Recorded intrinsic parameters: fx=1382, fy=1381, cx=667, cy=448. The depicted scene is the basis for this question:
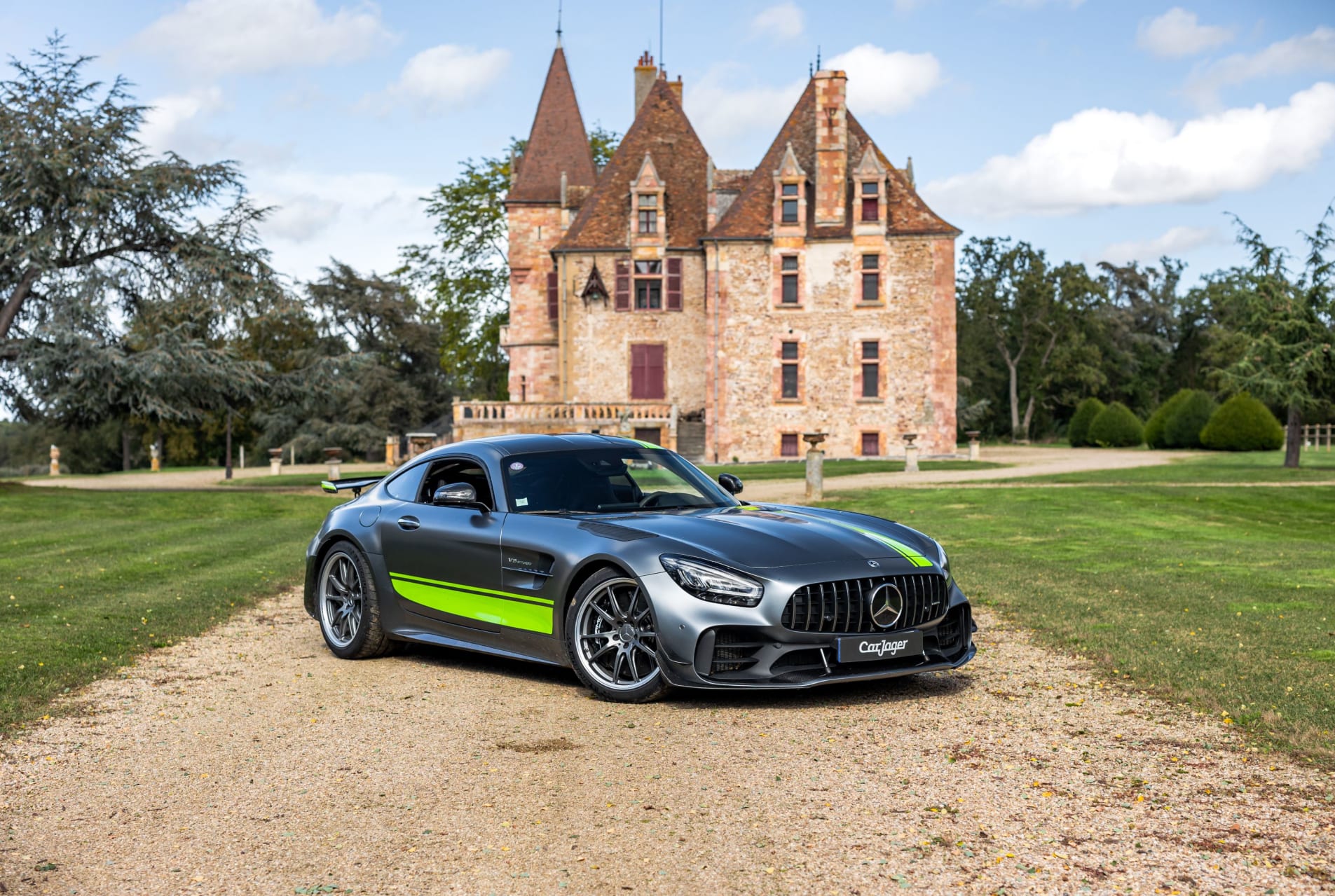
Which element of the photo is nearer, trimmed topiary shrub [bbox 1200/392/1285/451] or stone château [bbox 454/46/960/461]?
stone château [bbox 454/46/960/461]

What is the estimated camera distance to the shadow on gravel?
7.67 metres

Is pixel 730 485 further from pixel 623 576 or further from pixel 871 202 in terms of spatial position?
pixel 871 202

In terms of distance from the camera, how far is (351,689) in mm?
8344

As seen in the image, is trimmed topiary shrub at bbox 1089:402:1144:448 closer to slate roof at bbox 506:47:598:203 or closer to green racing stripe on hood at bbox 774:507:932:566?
slate roof at bbox 506:47:598:203

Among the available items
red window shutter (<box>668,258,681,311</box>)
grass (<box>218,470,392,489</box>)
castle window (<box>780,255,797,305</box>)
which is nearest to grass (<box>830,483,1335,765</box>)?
grass (<box>218,470,392,489</box>)

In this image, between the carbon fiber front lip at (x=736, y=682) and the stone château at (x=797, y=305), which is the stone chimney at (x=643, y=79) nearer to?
the stone château at (x=797, y=305)

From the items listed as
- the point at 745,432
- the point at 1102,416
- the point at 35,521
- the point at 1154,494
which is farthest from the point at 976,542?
the point at 1102,416

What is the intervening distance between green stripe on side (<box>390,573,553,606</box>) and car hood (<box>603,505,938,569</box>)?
644 millimetres

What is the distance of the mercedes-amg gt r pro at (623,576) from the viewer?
7.33 m

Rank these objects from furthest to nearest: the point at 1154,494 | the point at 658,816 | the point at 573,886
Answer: the point at 1154,494, the point at 658,816, the point at 573,886

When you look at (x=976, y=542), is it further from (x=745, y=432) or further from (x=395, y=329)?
(x=395, y=329)

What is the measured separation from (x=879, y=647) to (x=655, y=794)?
90.4 inches

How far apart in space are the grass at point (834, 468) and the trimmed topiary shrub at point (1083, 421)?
25102 mm

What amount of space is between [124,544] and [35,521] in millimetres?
7407
